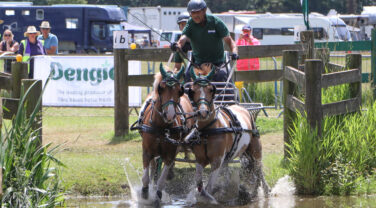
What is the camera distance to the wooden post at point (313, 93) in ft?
27.7

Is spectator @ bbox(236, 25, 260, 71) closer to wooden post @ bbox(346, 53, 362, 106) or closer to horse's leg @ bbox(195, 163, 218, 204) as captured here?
wooden post @ bbox(346, 53, 362, 106)

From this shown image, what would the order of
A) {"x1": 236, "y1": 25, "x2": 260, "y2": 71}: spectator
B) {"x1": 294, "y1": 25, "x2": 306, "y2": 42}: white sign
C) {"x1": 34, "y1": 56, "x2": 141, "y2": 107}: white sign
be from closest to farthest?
1. {"x1": 294, "y1": 25, "x2": 306, "y2": 42}: white sign
2. {"x1": 34, "y1": 56, "x2": 141, "y2": 107}: white sign
3. {"x1": 236, "y1": 25, "x2": 260, "y2": 71}: spectator

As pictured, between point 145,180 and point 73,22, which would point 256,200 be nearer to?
point 145,180

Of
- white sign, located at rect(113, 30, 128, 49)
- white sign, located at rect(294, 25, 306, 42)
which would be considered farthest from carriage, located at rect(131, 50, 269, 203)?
white sign, located at rect(294, 25, 306, 42)

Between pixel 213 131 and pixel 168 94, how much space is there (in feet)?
2.29

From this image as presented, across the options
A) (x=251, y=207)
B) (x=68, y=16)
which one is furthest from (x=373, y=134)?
(x=68, y=16)

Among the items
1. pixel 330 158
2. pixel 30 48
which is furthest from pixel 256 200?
pixel 30 48

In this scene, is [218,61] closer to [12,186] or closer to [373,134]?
[373,134]

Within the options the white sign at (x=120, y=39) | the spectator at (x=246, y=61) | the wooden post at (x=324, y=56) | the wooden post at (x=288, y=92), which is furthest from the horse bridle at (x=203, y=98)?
the spectator at (x=246, y=61)

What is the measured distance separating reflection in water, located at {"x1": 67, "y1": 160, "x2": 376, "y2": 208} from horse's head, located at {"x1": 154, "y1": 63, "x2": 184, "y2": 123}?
115cm

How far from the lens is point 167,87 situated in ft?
24.7

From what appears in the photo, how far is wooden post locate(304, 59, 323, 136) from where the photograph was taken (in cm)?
844

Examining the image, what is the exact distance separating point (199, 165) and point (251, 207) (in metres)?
Answer: 0.82

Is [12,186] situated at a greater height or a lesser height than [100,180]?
greater
